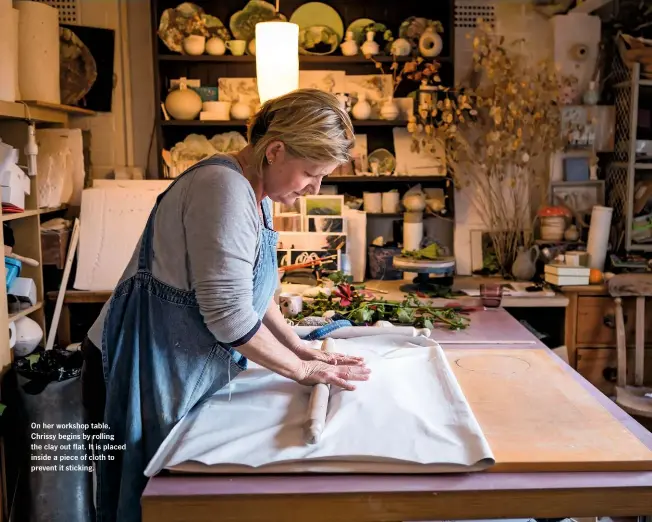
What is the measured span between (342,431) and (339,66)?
8.45 feet

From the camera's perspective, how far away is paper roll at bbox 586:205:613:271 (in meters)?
3.26

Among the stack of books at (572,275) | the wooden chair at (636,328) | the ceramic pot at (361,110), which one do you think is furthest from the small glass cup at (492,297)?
the ceramic pot at (361,110)

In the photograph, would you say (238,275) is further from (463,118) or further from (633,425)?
(463,118)

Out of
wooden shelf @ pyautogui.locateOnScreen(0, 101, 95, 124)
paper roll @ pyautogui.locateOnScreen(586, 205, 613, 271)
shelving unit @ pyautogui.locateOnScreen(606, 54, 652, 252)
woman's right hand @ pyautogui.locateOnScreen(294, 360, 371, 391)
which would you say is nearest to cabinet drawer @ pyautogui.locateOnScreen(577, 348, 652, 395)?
paper roll @ pyautogui.locateOnScreen(586, 205, 613, 271)

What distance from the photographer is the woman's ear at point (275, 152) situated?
4.87ft

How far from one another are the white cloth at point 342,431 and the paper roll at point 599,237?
1954 millimetres

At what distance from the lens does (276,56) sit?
2.83m

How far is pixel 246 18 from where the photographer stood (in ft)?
11.0

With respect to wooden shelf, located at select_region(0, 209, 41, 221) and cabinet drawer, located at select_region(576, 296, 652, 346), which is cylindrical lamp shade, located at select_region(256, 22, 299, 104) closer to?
wooden shelf, located at select_region(0, 209, 41, 221)

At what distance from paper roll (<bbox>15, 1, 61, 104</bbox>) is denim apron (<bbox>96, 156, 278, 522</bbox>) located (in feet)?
6.24

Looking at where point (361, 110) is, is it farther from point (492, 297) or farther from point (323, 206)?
point (492, 297)

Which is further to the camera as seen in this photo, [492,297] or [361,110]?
[361,110]

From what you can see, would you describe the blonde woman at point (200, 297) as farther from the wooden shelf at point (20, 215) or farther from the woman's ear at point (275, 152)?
the wooden shelf at point (20, 215)

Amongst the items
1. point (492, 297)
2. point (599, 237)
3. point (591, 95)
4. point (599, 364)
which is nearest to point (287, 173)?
point (492, 297)
